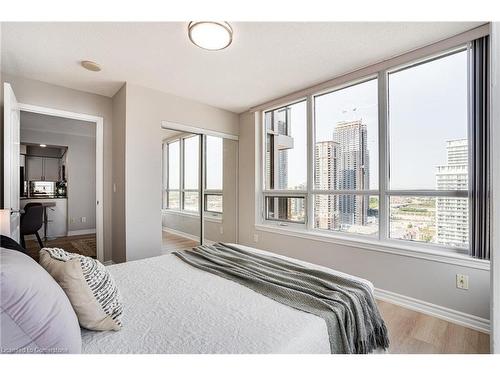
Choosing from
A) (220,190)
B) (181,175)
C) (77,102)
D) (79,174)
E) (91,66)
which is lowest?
(220,190)

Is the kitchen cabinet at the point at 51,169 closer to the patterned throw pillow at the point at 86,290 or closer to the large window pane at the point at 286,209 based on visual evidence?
the large window pane at the point at 286,209

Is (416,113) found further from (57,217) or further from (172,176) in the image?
(57,217)

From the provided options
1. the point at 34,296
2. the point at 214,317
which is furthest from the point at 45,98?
the point at 214,317

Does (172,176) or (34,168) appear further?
(34,168)

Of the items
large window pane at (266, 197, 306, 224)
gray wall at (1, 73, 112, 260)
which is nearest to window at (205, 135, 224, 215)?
large window pane at (266, 197, 306, 224)

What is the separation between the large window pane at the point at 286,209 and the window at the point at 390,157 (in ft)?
0.06

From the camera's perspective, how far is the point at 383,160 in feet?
8.25

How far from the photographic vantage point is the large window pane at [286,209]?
3395mm

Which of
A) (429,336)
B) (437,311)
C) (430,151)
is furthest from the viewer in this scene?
(430,151)

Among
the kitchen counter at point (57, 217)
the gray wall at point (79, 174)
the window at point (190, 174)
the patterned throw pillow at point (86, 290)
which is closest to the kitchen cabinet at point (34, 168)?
the gray wall at point (79, 174)

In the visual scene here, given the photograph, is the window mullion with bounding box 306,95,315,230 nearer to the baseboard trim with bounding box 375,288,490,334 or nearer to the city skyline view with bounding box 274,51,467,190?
the city skyline view with bounding box 274,51,467,190

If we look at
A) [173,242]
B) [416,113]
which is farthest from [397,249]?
[173,242]

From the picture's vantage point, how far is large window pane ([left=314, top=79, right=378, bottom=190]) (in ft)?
8.72

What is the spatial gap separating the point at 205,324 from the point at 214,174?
3.11 metres
